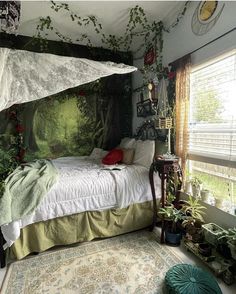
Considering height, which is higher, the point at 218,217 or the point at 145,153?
the point at 145,153

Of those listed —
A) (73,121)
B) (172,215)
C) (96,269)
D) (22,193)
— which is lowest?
(96,269)

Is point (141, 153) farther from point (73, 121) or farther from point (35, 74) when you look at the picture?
point (35, 74)

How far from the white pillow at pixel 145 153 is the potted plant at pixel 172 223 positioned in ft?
2.06

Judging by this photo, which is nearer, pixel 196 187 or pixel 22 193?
pixel 22 193

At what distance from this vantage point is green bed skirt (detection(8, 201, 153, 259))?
197 cm

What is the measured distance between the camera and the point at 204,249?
1.85 m

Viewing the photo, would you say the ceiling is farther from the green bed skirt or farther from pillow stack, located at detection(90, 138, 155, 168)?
the green bed skirt

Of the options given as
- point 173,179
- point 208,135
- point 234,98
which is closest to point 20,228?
point 173,179

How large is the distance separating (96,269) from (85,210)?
56cm

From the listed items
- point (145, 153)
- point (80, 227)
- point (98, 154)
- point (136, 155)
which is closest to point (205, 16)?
point (145, 153)

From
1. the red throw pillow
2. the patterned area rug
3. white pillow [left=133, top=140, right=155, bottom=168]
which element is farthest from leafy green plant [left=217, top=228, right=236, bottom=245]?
the red throw pillow

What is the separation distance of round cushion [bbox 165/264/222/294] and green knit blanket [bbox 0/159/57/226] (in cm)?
130

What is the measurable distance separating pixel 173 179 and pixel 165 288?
41.9 inches

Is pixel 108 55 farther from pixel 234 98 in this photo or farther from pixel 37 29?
pixel 234 98
